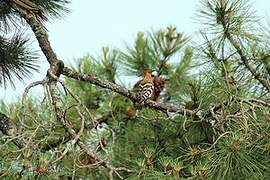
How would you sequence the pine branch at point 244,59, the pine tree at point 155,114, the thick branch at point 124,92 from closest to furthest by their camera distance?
the pine tree at point 155,114 < the thick branch at point 124,92 < the pine branch at point 244,59

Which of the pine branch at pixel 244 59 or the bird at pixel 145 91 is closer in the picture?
the bird at pixel 145 91

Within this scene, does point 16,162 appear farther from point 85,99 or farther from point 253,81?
point 85,99

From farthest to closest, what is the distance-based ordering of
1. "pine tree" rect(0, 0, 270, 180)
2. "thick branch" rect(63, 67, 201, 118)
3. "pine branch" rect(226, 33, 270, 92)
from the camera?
"pine branch" rect(226, 33, 270, 92), "thick branch" rect(63, 67, 201, 118), "pine tree" rect(0, 0, 270, 180)

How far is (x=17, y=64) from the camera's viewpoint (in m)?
1.76

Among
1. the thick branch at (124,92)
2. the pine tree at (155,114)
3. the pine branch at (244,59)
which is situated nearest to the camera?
the pine tree at (155,114)

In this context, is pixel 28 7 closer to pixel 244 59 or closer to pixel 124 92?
pixel 124 92

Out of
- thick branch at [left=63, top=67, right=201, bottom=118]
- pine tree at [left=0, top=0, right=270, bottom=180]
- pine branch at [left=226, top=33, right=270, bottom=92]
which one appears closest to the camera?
pine tree at [left=0, top=0, right=270, bottom=180]

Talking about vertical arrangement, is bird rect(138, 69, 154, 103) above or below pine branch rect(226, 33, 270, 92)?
below

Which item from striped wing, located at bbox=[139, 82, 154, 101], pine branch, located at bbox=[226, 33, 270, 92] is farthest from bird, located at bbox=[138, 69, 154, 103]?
pine branch, located at bbox=[226, 33, 270, 92]

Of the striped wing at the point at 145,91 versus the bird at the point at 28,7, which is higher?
the bird at the point at 28,7

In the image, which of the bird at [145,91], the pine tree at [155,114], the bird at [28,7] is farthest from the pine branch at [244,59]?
the bird at [28,7]

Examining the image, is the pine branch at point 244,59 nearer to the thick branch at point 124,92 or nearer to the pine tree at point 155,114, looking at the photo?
the pine tree at point 155,114

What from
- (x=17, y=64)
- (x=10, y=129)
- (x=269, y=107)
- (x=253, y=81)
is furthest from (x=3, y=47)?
(x=269, y=107)

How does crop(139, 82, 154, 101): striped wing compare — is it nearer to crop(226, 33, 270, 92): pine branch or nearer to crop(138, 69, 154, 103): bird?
crop(138, 69, 154, 103): bird
